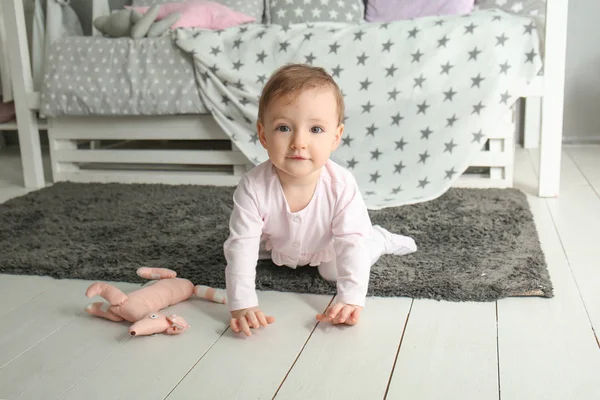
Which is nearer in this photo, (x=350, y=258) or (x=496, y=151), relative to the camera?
(x=350, y=258)

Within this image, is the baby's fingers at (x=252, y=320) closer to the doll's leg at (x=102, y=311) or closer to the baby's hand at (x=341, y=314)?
the baby's hand at (x=341, y=314)

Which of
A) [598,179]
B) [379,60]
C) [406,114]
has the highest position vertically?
[379,60]

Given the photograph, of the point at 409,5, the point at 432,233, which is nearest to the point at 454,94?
the point at 432,233

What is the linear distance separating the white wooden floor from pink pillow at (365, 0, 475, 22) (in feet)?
4.34

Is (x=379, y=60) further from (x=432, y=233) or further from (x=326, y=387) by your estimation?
(x=326, y=387)

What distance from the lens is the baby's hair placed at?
1.06m

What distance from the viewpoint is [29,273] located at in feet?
4.70

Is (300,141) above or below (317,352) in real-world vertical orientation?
above

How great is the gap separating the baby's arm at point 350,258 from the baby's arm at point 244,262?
12cm

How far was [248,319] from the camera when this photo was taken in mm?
1101

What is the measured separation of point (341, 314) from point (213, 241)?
0.56 metres

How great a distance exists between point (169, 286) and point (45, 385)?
12.5 inches

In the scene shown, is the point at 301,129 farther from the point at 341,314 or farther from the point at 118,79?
the point at 118,79

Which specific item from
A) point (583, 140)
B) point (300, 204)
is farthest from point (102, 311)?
point (583, 140)
